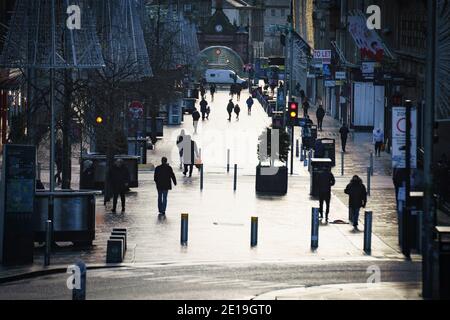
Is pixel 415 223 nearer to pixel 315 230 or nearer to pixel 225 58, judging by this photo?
pixel 315 230

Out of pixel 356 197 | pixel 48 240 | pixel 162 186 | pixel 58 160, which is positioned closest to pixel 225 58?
pixel 58 160

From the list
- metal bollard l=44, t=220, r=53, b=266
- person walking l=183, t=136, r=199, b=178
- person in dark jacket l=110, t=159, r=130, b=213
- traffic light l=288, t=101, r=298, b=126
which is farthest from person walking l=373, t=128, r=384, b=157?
metal bollard l=44, t=220, r=53, b=266

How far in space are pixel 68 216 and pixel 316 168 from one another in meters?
14.1

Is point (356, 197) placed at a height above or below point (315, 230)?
above

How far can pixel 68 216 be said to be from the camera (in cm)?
3173

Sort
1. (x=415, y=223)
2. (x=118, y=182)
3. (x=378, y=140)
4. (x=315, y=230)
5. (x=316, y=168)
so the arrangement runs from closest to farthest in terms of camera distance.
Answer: (x=415, y=223)
(x=315, y=230)
(x=118, y=182)
(x=316, y=168)
(x=378, y=140)

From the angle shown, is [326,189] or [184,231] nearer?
[184,231]

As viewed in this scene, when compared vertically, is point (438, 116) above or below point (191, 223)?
above

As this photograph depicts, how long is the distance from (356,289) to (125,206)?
17.4 m

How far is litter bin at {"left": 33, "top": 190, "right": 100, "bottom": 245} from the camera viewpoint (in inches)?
1243

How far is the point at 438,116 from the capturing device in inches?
1337

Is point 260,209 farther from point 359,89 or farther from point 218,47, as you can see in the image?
point 218,47

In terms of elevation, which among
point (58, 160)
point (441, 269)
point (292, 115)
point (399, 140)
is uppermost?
point (292, 115)

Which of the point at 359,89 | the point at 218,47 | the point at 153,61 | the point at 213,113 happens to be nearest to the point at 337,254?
the point at 153,61
